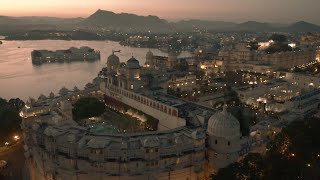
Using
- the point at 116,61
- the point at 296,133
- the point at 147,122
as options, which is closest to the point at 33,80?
the point at 116,61

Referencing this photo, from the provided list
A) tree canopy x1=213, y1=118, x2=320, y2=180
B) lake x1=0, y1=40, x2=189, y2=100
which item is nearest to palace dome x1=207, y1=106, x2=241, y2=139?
tree canopy x1=213, y1=118, x2=320, y2=180

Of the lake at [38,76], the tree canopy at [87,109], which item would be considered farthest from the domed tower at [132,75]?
the lake at [38,76]

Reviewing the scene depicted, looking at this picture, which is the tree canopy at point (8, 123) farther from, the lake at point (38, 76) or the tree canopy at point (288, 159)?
the tree canopy at point (288, 159)

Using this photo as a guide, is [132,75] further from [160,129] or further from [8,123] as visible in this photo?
[8,123]

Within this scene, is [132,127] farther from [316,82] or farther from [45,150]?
[316,82]

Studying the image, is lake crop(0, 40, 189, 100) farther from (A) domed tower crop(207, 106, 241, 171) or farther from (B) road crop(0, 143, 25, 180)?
(A) domed tower crop(207, 106, 241, 171)
